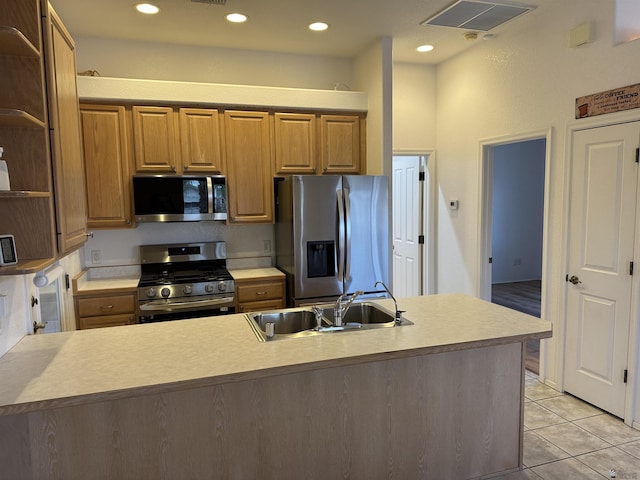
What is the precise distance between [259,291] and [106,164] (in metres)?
1.62

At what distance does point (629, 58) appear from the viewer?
279cm

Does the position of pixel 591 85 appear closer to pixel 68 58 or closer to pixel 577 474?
pixel 577 474

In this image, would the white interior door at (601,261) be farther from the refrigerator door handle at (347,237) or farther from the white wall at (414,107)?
the white wall at (414,107)

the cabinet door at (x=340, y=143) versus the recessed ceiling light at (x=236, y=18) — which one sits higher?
the recessed ceiling light at (x=236, y=18)

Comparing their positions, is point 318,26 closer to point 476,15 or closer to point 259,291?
point 476,15

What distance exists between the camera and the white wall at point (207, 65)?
3773 mm

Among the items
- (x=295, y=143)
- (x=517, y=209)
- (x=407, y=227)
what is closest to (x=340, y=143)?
(x=295, y=143)

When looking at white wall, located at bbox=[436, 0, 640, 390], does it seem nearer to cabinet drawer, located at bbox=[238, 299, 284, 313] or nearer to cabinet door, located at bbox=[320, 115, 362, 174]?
cabinet door, located at bbox=[320, 115, 362, 174]

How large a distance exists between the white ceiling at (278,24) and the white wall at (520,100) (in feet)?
0.73

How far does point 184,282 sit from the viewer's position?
3568 mm

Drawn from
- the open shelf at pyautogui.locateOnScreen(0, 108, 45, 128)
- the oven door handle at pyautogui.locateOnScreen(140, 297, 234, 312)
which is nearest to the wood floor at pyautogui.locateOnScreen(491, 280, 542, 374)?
the oven door handle at pyautogui.locateOnScreen(140, 297, 234, 312)

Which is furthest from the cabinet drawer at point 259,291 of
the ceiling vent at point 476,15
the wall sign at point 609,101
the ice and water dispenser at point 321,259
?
the wall sign at point 609,101

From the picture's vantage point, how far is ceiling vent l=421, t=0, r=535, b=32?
3157 millimetres

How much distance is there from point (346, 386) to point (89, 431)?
41.5 inches
